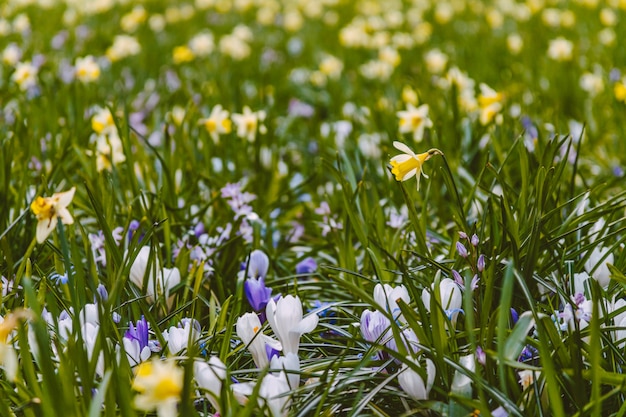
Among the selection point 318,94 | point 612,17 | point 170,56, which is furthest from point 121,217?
point 612,17

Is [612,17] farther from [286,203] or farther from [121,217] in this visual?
[121,217]

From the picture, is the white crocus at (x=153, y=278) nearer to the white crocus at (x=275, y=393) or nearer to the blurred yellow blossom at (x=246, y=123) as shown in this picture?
the white crocus at (x=275, y=393)

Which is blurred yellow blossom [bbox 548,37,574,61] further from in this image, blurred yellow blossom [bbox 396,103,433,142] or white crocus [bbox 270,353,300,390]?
white crocus [bbox 270,353,300,390]

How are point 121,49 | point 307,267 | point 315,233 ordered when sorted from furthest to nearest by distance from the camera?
point 121,49
point 315,233
point 307,267

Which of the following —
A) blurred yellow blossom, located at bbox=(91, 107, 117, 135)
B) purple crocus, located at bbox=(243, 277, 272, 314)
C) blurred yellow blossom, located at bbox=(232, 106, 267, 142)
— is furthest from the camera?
blurred yellow blossom, located at bbox=(232, 106, 267, 142)

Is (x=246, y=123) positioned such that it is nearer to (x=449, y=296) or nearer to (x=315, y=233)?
(x=315, y=233)

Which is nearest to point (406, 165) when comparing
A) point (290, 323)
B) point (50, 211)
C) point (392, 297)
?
point (392, 297)

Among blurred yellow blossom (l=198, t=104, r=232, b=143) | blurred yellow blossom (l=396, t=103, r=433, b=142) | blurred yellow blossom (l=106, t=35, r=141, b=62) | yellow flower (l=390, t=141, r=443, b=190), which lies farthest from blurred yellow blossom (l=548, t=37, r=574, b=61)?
yellow flower (l=390, t=141, r=443, b=190)
